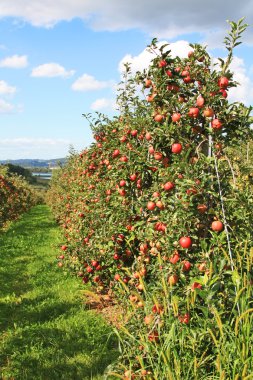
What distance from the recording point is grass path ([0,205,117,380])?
14.7 feet

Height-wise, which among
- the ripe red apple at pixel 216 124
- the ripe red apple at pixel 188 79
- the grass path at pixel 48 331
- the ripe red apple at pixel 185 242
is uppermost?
the ripe red apple at pixel 188 79

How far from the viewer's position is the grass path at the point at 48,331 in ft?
14.7

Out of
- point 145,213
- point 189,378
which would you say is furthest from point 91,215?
point 189,378

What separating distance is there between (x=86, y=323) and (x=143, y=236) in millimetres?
2010

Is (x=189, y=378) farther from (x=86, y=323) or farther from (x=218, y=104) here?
(x=86, y=323)

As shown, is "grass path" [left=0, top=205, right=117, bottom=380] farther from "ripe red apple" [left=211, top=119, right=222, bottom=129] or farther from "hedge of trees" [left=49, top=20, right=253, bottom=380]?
"ripe red apple" [left=211, top=119, right=222, bottom=129]

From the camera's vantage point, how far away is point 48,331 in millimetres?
5469

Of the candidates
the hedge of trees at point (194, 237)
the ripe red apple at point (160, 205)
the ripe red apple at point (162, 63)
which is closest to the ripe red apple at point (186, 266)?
the hedge of trees at point (194, 237)

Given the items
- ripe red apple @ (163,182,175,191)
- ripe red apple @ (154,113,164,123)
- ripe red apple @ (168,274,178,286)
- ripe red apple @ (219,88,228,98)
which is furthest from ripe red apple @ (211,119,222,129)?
ripe red apple @ (168,274,178,286)

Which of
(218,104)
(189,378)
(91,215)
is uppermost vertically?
(218,104)

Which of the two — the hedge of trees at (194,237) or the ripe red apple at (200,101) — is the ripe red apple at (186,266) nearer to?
the hedge of trees at (194,237)

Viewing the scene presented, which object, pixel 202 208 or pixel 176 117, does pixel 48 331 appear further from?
pixel 176 117

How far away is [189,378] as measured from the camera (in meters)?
2.98

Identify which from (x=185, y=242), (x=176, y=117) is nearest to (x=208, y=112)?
(x=176, y=117)
